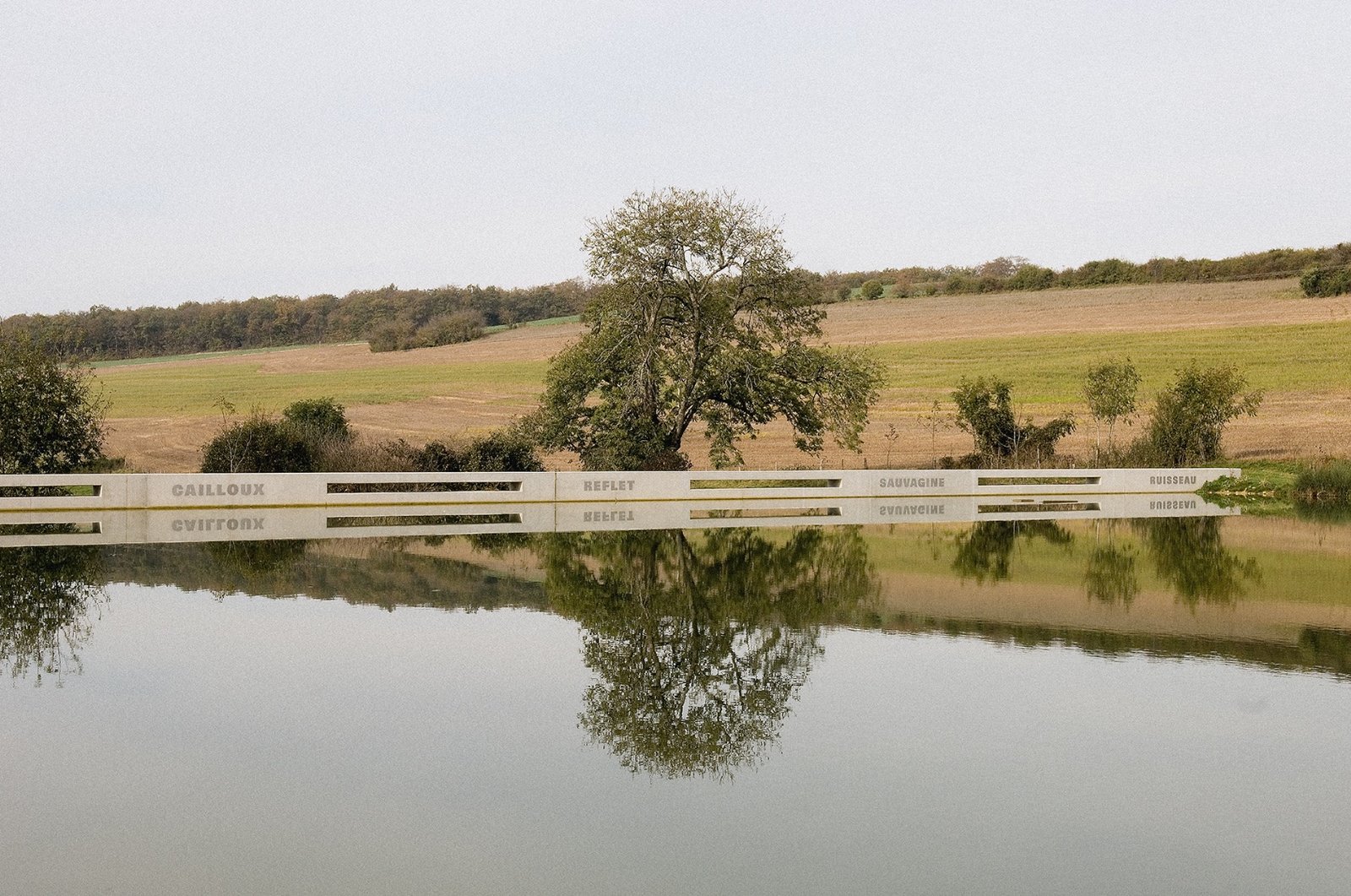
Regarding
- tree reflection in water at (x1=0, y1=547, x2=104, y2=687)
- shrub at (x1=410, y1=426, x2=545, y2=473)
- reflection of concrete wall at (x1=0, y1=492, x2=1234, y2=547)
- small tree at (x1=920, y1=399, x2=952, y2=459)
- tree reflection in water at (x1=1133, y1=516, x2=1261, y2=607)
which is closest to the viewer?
tree reflection in water at (x1=0, y1=547, x2=104, y2=687)

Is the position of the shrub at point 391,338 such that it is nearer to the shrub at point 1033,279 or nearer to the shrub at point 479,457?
the shrub at point 1033,279

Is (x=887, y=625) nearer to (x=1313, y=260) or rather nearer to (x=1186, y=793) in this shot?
(x=1186, y=793)

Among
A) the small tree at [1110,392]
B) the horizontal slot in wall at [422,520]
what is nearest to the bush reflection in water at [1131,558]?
the horizontal slot in wall at [422,520]

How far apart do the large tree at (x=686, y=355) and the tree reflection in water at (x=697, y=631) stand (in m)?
14.3

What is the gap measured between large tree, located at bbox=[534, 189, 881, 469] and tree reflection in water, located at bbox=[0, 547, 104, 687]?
684 inches

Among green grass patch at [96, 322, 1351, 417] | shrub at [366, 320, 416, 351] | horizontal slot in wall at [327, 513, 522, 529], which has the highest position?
shrub at [366, 320, 416, 351]

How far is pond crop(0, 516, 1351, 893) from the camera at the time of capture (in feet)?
17.5

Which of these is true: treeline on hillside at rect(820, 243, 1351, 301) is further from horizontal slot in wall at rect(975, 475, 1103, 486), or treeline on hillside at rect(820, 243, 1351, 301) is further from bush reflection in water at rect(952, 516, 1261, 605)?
bush reflection in water at rect(952, 516, 1261, 605)

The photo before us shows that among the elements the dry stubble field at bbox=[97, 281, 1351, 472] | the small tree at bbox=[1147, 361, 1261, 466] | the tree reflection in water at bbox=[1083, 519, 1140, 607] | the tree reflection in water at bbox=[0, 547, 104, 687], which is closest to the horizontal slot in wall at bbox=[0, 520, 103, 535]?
the tree reflection in water at bbox=[0, 547, 104, 687]

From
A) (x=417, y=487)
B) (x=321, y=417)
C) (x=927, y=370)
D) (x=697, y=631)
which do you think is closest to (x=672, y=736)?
(x=697, y=631)

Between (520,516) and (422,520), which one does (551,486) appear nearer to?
(520,516)

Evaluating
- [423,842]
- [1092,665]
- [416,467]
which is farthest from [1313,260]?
[423,842]

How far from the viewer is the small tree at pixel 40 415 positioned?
1117 inches

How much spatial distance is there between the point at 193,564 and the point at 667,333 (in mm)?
20322
